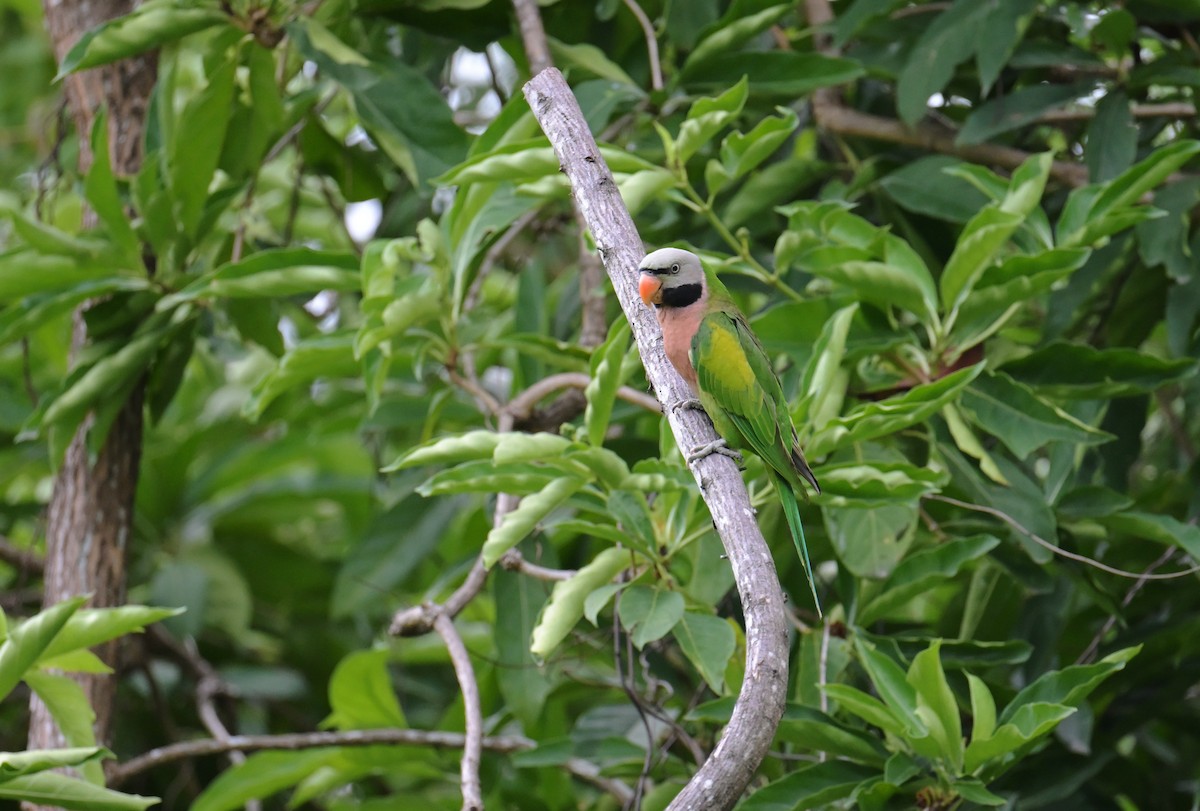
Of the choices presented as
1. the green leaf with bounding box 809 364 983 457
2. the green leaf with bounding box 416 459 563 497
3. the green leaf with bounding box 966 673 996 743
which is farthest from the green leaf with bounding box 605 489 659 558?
the green leaf with bounding box 966 673 996 743

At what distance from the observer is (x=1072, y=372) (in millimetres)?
2697

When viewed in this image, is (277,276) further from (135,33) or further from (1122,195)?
(1122,195)

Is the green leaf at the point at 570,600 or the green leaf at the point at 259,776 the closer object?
the green leaf at the point at 570,600

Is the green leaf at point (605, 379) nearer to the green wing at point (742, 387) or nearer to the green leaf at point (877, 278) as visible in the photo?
the green wing at point (742, 387)

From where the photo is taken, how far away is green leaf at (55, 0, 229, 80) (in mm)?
2783

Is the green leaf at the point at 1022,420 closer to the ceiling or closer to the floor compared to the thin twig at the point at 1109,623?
closer to the ceiling

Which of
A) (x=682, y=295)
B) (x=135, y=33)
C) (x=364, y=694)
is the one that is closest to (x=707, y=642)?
(x=682, y=295)

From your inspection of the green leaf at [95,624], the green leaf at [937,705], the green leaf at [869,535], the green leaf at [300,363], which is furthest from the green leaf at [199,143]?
the green leaf at [937,705]

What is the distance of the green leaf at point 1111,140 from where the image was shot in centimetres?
303

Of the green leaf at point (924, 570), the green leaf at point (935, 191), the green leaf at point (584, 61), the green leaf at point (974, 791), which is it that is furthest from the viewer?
the green leaf at point (584, 61)

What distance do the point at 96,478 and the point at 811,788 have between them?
1951 millimetres

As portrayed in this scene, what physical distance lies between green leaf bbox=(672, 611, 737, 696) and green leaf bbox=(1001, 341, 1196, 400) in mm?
973

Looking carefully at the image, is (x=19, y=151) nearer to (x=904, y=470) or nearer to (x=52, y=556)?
(x=52, y=556)

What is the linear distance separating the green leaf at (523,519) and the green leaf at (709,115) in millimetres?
789
